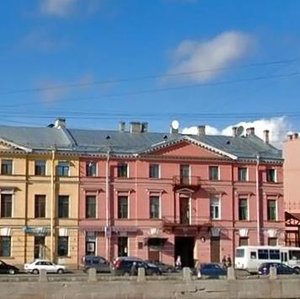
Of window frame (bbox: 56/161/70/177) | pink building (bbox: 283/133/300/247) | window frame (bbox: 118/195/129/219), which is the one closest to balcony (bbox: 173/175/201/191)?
window frame (bbox: 118/195/129/219)

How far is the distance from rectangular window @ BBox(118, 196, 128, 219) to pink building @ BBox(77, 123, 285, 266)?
8 centimetres

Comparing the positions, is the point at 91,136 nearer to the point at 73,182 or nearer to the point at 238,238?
the point at 73,182

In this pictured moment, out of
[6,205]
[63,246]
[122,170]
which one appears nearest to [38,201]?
[6,205]

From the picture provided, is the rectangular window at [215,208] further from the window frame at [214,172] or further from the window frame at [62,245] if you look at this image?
the window frame at [62,245]

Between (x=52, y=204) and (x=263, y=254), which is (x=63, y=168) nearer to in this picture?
(x=52, y=204)

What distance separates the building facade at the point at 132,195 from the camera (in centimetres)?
6538

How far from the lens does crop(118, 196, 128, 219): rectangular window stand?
67.8 m

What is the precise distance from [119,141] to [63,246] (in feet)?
34.9

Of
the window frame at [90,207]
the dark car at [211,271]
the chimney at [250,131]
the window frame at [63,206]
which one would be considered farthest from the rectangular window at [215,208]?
the dark car at [211,271]

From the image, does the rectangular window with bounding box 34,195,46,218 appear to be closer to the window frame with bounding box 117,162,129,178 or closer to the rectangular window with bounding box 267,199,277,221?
the window frame with bounding box 117,162,129,178

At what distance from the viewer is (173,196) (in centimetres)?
6875

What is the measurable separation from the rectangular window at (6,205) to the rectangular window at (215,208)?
17227mm

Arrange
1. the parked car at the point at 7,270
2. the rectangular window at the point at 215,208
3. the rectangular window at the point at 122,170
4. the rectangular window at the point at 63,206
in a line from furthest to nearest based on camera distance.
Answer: the rectangular window at the point at 215,208 < the rectangular window at the point at 122,170 < the rectangular window at the point at 63,206 < the parked car at the point at 7,270

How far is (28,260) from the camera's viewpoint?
64.7 meters
